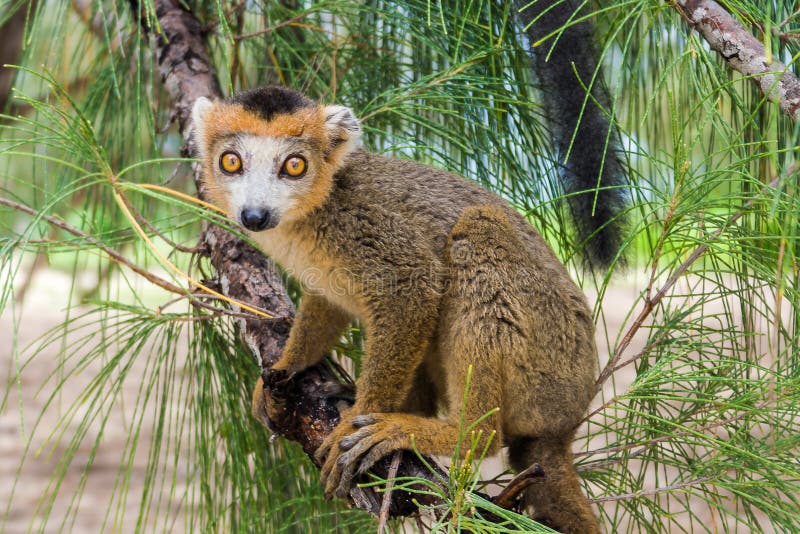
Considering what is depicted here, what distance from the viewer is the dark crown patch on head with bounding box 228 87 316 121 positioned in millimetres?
2770

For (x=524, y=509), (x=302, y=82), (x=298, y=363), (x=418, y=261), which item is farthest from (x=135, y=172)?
(x=524, y=509)

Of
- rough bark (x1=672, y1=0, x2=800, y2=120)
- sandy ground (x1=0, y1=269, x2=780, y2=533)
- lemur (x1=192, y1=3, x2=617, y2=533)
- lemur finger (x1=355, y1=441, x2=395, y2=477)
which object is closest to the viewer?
rough bark (x1=672, y1=0, x2=800, y2=120)

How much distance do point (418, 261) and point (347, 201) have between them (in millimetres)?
363

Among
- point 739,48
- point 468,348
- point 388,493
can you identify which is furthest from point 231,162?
point 739,48

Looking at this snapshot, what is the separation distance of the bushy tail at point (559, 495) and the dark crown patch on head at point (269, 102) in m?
1.44

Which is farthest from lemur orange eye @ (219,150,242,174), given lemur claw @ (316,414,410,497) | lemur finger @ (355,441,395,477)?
lemur finger @ (355,441,395,477)

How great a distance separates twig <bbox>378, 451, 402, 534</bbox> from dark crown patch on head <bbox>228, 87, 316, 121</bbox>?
1247 mm

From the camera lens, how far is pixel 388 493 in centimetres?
207

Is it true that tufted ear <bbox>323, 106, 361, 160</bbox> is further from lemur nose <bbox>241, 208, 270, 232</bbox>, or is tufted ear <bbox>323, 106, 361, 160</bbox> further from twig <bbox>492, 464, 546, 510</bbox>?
twig <bbox>492, 464, 546, 510</bbox>

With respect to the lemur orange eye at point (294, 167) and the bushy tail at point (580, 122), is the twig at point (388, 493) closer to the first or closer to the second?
the lemur orange eye at point (294, 167)

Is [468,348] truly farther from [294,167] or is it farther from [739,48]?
[739,48]

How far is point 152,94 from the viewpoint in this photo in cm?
418

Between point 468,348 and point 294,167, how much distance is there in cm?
88

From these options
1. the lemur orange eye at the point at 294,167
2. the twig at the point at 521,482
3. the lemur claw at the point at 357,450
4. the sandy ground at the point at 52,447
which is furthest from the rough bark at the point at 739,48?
the sandy ground at the point at 52,447
